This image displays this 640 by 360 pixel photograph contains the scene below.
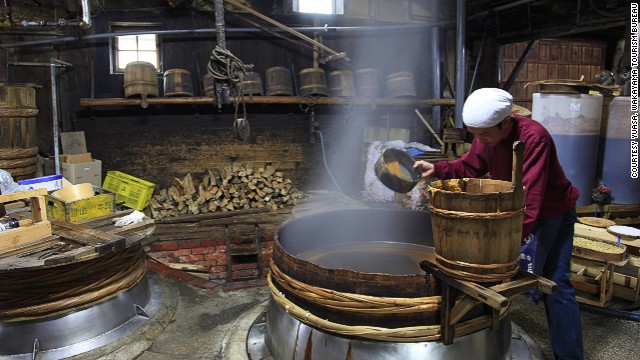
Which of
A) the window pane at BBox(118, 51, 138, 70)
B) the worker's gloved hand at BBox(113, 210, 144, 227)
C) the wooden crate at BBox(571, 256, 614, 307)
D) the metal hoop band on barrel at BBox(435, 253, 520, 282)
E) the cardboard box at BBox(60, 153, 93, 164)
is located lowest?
the wooden crate at BBox(571, 256, 614, 307)

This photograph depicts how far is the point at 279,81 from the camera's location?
23.6 ft

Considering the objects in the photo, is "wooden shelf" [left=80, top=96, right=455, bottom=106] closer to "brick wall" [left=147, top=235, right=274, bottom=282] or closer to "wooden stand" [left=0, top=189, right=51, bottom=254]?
"brick wall" [left=147, top=235, right=274, bottom=282]

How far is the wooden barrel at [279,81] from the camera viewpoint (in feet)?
23.4

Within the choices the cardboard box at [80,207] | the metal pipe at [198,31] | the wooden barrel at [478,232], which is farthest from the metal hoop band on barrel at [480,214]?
the metal pipe at [198,31]

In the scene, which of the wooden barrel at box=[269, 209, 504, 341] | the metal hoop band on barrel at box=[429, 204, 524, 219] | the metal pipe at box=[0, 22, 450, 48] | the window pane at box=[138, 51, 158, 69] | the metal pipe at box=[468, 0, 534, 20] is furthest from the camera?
the window pane at box=[138, 51, 158, 69]

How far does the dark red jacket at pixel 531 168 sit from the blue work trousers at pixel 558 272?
0.37 ft

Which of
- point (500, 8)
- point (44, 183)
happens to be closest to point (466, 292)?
point (44, 183)

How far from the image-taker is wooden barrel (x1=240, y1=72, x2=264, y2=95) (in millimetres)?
6887

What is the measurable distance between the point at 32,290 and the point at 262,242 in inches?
164

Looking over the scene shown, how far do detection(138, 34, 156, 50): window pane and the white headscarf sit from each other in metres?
6.20

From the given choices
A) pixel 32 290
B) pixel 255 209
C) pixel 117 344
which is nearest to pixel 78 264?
pixel 32 290

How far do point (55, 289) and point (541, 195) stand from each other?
10.3 ft

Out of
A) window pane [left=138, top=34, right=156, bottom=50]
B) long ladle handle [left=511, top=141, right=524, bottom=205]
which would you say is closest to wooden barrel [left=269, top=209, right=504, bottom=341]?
long ladle handle [left=511, top=141, right=524, bottom=205]

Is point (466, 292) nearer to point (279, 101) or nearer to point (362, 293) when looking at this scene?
point (362, 293)
